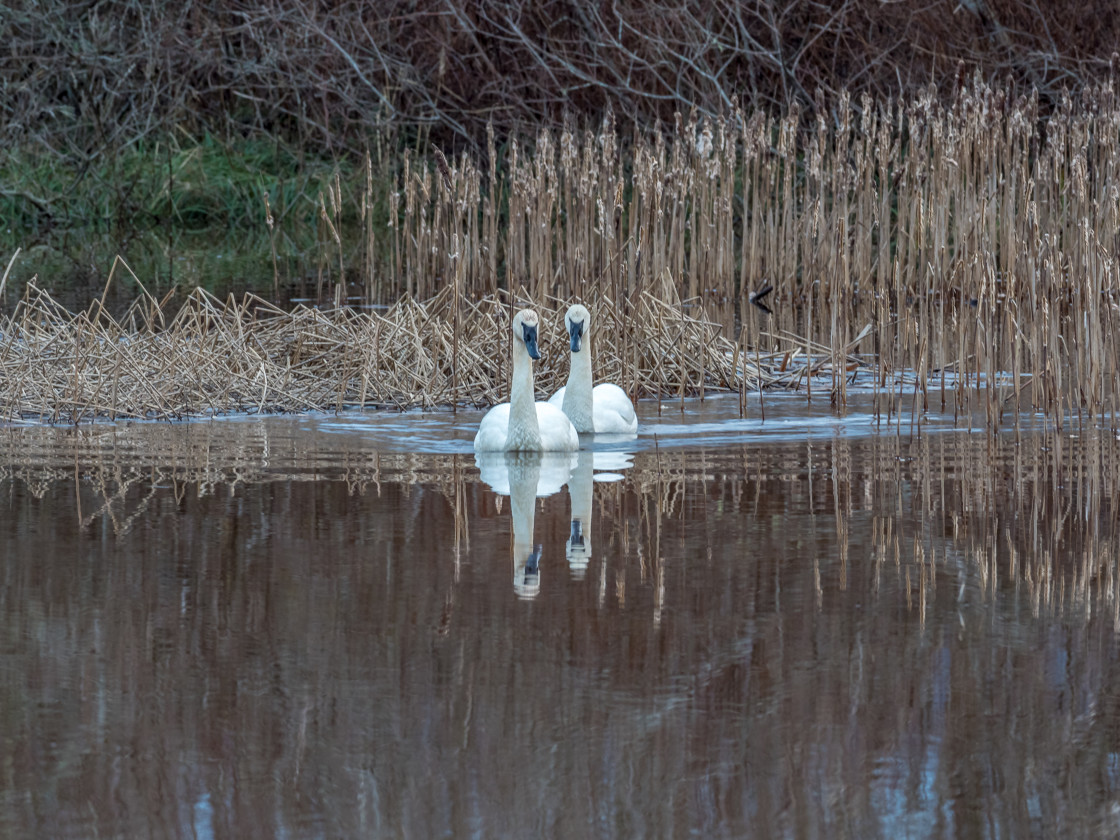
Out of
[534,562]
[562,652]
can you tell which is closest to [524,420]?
[534,562]

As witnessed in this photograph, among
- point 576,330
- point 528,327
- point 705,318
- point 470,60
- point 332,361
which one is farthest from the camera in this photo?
point 470,60

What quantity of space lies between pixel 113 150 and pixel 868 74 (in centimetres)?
954

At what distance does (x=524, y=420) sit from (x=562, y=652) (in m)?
3.25

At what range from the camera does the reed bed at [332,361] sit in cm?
884

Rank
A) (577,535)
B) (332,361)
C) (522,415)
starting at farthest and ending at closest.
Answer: (332,361) → (522,415) → (577,535)

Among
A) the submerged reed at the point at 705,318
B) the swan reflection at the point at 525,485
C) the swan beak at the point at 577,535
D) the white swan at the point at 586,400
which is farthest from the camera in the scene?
the submerged reed at the point at 705,318

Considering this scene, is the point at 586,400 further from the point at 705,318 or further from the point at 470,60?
the point at 470,60

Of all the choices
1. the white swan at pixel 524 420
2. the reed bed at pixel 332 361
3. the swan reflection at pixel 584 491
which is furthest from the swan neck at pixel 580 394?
the reed bed at pixel 332 361

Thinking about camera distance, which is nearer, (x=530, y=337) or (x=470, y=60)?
(x=530, y=337)

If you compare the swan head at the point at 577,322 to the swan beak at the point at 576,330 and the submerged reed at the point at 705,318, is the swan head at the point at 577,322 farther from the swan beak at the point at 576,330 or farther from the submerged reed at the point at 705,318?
the submerged reed at the point at 705,318

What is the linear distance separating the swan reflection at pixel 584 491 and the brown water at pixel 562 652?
29 mm

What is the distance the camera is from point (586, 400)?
27.2ft

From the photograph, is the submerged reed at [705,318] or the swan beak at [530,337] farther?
the submerged reed at [705,318]

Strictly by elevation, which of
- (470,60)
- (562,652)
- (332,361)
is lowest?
(562,652)
